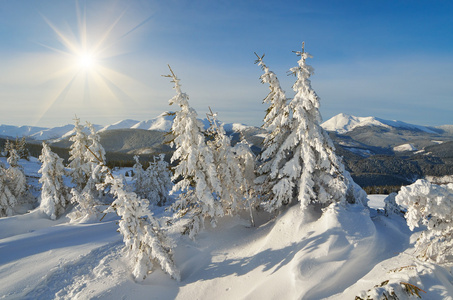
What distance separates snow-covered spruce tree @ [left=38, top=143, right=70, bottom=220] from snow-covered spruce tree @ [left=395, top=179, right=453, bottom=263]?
1215 inches

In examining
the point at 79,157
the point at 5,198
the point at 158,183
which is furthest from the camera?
the point at 158,183

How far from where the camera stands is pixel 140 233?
11.8 meters

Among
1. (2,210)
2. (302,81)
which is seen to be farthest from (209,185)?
(2,210)

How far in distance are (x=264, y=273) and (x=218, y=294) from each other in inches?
98.0

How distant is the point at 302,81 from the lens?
45.8 ft

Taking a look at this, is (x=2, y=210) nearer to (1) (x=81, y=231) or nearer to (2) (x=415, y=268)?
(1) (x=81, y=231)

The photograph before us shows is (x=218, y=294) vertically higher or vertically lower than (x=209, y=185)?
lower

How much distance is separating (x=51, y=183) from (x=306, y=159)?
27324 millimetres

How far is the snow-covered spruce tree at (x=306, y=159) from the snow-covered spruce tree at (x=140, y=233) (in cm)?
710

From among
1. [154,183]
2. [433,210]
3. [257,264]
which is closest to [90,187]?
[154,183]

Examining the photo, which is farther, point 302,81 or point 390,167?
point 390,167

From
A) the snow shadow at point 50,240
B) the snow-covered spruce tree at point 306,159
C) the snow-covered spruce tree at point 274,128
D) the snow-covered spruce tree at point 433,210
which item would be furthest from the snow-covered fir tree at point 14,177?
the snow-covered spruce tree at point 433,210

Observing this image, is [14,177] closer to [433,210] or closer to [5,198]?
[5,198]

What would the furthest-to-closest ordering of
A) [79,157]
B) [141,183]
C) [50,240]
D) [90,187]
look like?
[141,183] → [79,157] → [90,187] → [50,240]
